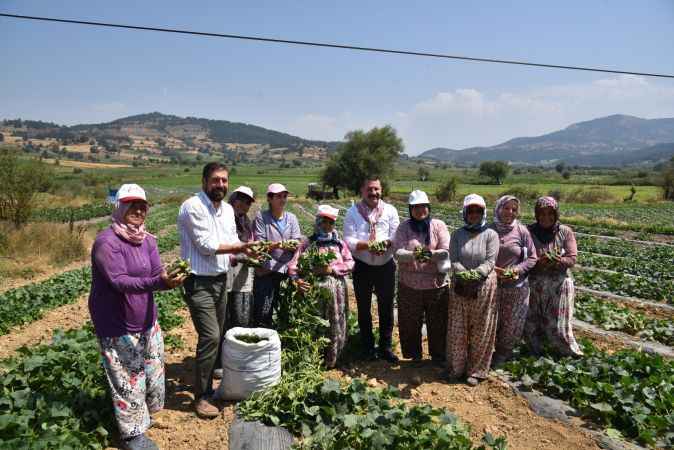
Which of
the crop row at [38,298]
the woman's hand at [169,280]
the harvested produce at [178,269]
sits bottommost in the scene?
the crop row at [38,298]

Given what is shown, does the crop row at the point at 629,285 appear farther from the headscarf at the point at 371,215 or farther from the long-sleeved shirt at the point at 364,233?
the headscarf at the point at 371,215

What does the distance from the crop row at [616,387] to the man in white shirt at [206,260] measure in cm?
331

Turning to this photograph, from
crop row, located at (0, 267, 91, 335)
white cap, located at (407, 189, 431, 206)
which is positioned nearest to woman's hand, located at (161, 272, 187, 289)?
white cap, located at (407, 189, 431, 206)

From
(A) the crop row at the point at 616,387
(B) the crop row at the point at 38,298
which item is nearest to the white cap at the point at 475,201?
(A) the crop row at the point at 616,387

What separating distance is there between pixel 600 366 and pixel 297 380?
3254 millimetres

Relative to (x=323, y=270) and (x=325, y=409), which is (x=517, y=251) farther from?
(x=325, y=409)

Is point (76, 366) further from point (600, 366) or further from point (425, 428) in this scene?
point (600, 366)

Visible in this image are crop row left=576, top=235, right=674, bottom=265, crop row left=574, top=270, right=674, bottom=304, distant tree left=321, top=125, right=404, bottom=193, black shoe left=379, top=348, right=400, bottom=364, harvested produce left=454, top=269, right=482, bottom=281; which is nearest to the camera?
harvested produce left=454, top=269, right=482, bottom=281

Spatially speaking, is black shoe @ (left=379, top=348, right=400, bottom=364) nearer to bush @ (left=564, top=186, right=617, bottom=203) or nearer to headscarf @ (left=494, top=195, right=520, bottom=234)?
headscarf @ (left=494, top=195, right=520, bottom=234)

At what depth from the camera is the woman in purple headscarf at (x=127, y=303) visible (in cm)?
346

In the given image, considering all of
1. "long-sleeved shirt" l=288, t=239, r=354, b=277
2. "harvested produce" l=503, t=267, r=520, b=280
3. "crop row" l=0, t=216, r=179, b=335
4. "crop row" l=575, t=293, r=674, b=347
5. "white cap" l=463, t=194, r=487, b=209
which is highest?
"white cap" l=463, t=194, r=487, b=209

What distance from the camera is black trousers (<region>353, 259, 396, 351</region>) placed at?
5.28 meters

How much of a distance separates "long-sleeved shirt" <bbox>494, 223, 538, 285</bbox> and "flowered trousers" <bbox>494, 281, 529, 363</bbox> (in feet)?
0.48

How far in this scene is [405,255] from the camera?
489cm
